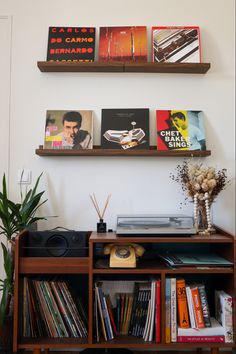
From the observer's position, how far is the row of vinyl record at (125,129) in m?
1.99

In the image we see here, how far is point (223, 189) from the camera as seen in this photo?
202cm

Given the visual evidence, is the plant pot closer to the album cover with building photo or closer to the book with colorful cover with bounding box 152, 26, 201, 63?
the album cover with building photo

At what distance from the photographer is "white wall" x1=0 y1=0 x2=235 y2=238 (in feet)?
6.66

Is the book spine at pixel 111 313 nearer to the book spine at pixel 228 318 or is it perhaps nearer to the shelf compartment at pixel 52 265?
the shelf compartment at pixel 52 265

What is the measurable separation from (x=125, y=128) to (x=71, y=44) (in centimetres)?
68

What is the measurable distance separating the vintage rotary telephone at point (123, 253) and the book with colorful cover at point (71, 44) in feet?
4.00

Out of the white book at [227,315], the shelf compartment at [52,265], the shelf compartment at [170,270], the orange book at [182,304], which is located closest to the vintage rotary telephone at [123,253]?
the shelf compartment at [170,270]

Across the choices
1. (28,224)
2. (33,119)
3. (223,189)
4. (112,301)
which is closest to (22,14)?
(33,119)

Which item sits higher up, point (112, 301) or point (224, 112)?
point (224, 112)

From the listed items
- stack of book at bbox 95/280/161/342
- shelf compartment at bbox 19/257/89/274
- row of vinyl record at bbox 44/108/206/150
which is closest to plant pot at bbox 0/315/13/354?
shelf compartment at bbox 19/257/89/274

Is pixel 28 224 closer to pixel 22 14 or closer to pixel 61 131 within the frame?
pixel 61 131

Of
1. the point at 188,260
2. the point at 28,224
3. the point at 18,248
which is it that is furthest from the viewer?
the point at 28,224

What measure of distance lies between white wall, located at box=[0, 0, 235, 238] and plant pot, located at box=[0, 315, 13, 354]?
1.96ft

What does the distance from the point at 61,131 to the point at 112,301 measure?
111cm
